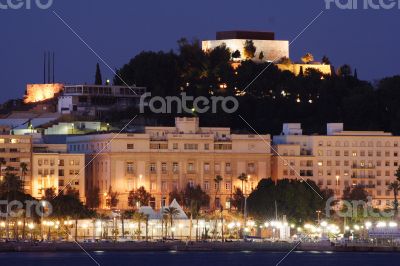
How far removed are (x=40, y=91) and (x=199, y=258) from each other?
47769 millimetres

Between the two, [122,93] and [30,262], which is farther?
[122,93]

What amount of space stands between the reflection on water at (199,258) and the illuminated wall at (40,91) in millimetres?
40993

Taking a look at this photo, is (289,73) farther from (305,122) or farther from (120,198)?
(120,198)

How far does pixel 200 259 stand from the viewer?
109 metres

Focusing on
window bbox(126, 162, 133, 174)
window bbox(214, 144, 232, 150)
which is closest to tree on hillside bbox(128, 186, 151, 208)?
window bbox(126, 162, 133, 174)

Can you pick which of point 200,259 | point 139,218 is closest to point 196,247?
point 200,259

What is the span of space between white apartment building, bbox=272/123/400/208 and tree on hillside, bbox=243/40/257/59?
18.1 metres

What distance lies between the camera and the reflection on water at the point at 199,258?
105m

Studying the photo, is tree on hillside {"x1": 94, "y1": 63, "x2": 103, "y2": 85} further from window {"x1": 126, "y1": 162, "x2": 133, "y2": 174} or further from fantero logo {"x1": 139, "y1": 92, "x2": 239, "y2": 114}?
window {"x1": 126, "y1": 162, "x2": 133, "y2": 174}

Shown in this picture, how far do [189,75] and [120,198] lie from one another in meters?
25.3

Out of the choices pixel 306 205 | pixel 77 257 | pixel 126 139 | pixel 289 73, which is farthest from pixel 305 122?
pixel 77 257

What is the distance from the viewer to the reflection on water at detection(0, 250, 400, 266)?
10544 cm

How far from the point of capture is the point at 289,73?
154 meters

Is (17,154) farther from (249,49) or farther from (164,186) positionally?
(249,49)
